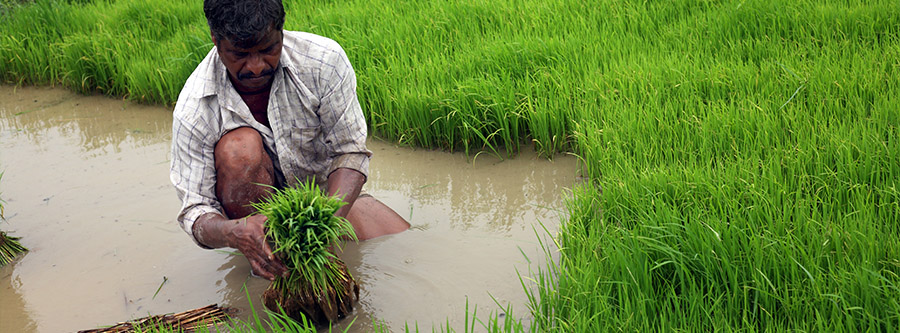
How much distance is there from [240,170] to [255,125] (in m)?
0.23

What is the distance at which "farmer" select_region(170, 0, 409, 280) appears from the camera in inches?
95.6

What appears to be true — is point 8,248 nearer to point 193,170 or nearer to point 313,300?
point 193,170

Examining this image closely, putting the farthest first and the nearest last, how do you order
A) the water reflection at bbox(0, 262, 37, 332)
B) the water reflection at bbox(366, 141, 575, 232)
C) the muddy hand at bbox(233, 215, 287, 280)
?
the water reflection at bbox(366, 141, 575, 232) → the water reflection at bbox(0, 262, 37, 332) → the muddy hand at bbox(233, 215, 287, 280)

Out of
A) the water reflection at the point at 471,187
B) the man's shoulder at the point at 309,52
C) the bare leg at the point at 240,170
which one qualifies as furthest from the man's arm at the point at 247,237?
the water reflection at the point at 471,187

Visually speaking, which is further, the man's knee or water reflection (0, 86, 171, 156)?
water reflection (0, 86, 171, 156)

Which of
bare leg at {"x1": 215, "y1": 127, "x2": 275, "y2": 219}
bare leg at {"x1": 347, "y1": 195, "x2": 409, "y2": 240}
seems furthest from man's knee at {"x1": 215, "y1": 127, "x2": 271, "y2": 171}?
bare leg at {"x1": 347, "y1": 195, "x2": 409, "y2": 240}

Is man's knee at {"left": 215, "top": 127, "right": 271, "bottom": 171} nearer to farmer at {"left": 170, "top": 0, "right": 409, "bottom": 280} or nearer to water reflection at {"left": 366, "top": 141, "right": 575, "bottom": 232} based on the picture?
farmer at {"left": 170, "top": 0, "right": 409, "bottom": 280}

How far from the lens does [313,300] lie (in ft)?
8.09

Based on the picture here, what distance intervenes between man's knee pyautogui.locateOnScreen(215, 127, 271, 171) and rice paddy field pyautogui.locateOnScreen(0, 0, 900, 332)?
3.66ft

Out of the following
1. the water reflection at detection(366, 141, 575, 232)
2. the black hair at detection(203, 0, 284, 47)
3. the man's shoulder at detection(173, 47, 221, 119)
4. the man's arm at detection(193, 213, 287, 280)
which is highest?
the black hair at detection(203, 0, 284, 47)

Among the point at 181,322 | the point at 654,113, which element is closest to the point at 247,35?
the point at 181,322

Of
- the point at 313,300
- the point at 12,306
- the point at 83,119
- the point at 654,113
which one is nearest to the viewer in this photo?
the point at 313,300

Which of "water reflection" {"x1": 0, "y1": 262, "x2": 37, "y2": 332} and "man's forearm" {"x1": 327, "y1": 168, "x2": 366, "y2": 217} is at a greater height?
"man's forearm" {"x1": 327, "y1": 168, "x2": 366, "y2": 217}

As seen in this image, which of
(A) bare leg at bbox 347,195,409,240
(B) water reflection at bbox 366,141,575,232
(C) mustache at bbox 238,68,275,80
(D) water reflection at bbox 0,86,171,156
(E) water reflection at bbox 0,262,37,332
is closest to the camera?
(C) mustache at bbox 238,68,275,80
